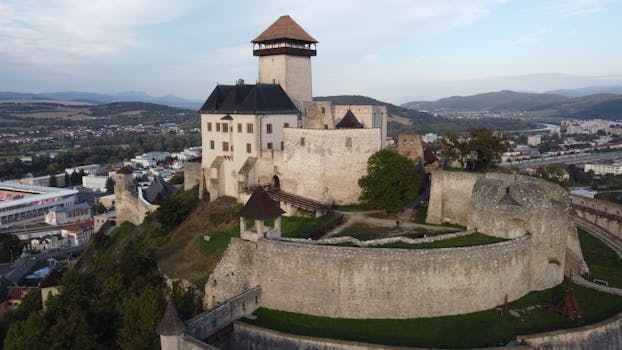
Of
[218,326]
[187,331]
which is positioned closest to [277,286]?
[218,326]

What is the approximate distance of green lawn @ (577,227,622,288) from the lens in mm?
28156

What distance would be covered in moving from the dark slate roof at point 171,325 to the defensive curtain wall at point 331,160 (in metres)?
17.5

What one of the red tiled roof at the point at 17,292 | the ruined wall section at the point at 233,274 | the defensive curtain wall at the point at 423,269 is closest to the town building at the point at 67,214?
the red tiled roof at the point at 17,292

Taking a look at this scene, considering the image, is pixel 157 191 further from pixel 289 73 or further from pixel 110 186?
pixel 110 186

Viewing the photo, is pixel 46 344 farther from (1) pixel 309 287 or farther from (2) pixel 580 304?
(2) pixel 580 304

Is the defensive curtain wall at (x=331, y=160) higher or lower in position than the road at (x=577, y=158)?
higher

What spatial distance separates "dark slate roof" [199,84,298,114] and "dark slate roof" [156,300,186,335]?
20858 millimetres

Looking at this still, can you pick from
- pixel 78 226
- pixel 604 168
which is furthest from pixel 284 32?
pixel 604 168

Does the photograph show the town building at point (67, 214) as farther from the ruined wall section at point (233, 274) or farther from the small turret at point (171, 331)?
the small turret at point (171, 331)

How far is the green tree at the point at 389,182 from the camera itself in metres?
33.0

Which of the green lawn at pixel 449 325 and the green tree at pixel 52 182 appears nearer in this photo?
the green lawn at pixel 449 325

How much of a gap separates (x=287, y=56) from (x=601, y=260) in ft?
93.1

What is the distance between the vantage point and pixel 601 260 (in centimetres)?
3170

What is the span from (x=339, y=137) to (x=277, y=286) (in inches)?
552
